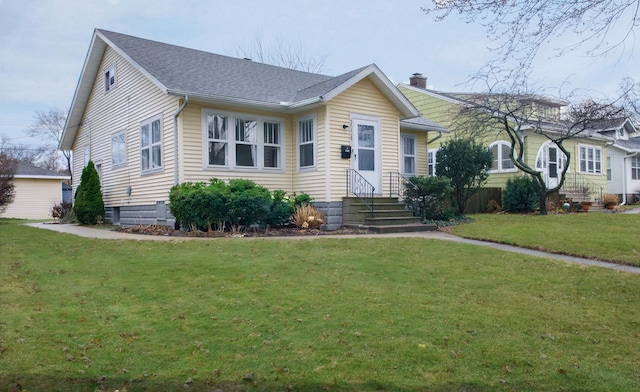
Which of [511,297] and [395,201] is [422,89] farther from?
[511,297]

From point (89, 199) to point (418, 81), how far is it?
18.7 m

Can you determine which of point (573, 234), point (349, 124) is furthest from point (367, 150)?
point (573, 234)

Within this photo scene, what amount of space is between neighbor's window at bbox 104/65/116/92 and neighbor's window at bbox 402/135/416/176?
1093 centimetres

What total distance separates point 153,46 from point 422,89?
49.3 ft

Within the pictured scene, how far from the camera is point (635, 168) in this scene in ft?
104

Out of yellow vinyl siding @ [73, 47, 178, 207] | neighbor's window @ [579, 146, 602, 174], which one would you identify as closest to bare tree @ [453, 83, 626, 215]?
neighbor's window @ [579, 146, 602, 174]

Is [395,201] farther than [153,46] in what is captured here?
No

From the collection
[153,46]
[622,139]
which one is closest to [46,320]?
[153,46]

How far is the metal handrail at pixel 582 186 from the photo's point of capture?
80.0 feet

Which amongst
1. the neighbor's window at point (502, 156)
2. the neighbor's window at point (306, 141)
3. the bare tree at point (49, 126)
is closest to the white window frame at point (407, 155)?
the neighbor's window at point (306, 141)

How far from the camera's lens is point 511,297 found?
6535 millimetres

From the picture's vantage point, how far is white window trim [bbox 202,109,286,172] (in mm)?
14406

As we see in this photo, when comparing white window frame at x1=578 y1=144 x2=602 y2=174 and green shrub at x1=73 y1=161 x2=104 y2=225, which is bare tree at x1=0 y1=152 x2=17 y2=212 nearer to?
green shrub at x1=73 y1=161 x2=104 y2=225

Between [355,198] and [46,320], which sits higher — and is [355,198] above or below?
above
